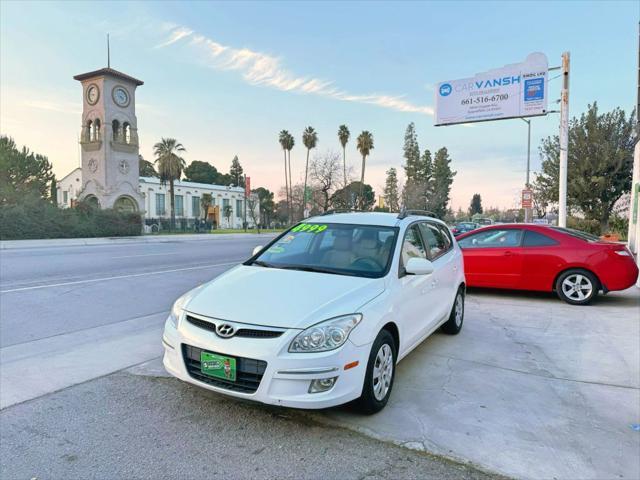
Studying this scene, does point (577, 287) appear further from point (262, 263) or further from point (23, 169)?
point (23, 169)

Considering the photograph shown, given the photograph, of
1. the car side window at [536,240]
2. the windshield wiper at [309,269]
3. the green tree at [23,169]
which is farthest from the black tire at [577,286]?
the green tree at [23,169]

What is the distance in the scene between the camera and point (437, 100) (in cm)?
2072

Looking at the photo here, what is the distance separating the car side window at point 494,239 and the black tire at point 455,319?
3.03 meters

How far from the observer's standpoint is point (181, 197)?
73.5m

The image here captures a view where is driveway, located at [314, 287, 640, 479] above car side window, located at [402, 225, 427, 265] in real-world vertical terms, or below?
below

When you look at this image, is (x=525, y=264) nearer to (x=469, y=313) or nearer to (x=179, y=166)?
(x=469, y=313)

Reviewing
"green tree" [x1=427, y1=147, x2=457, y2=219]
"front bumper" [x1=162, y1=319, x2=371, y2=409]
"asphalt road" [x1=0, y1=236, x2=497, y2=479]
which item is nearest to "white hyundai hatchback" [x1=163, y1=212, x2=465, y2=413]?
"front bumper" [x1=162, y1=319, x2=371, y2=409]

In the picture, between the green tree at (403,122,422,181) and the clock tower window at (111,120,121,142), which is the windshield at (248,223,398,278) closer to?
the clock tower window at (111,120,121,142)

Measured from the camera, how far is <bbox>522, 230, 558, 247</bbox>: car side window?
8.00m

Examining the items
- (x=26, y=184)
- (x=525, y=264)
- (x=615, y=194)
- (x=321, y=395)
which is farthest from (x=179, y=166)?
(x=321, y=395)

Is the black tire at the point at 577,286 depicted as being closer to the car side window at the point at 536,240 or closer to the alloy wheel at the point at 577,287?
the alloy wheel at the point at 577,287

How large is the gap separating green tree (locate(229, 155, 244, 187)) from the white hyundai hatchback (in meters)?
109

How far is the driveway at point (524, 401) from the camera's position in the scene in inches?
117

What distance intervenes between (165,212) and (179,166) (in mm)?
20293
